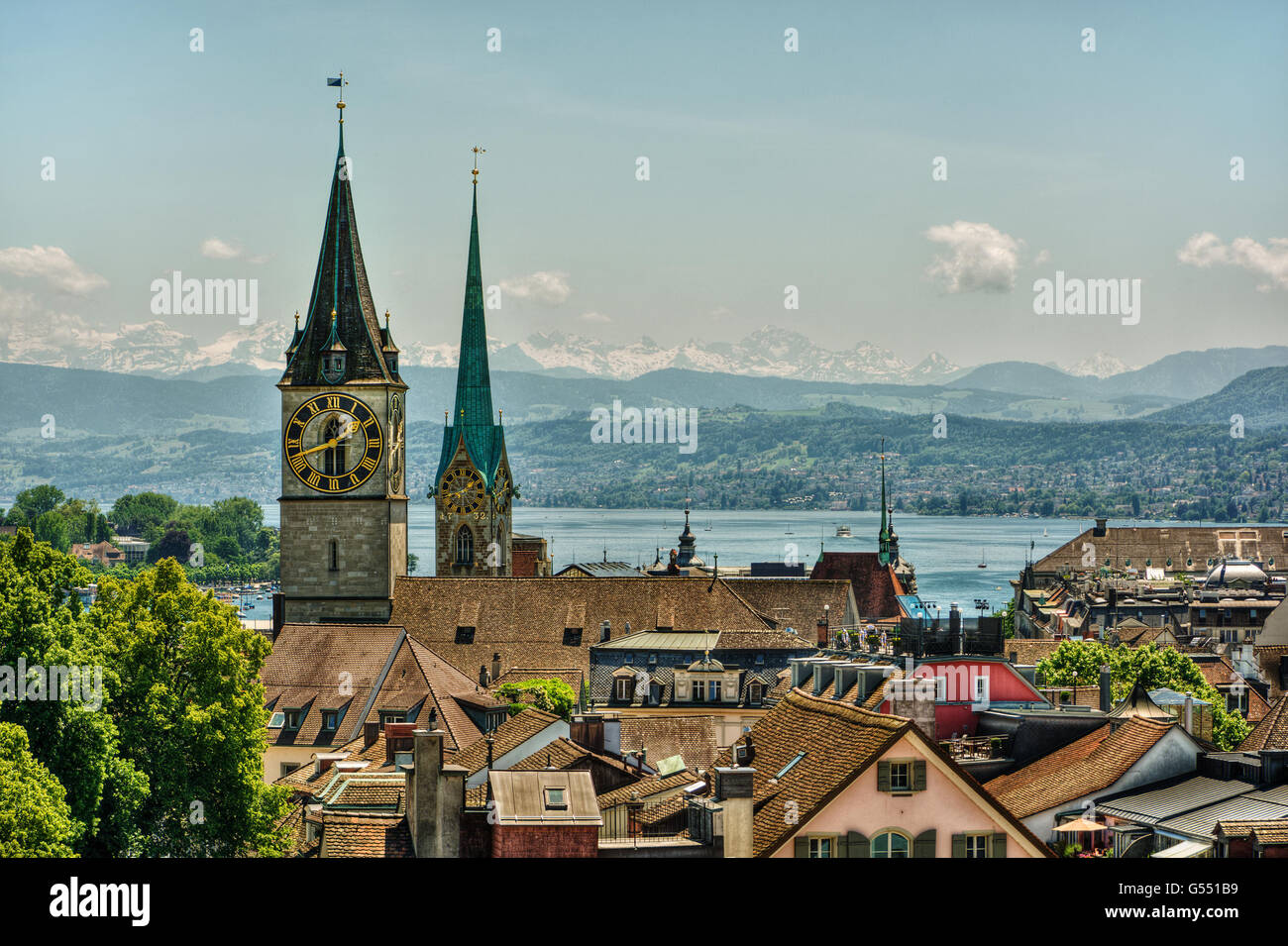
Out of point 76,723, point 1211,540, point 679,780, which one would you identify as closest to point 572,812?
point 679,780

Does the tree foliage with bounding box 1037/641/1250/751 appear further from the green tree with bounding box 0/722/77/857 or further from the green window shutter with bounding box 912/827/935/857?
the green window shutter with bounding box 912/827/935/857

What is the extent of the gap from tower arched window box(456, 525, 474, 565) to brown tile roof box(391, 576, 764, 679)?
1235cm

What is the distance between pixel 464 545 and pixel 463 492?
2.10m

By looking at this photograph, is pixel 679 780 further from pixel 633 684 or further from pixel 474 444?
pixel 474 444

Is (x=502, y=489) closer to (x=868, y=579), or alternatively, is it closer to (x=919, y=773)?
(x=868, y=579)

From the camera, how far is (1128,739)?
83.4ft

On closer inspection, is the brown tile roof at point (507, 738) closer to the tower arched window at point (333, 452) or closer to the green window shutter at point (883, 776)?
the green window shutter at point (883, 776)

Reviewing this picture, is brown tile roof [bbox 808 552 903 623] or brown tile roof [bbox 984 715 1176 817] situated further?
brown tile roof [bbox 808 552 903 623]

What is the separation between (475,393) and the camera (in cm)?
7750

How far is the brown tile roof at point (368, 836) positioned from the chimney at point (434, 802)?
376 mm

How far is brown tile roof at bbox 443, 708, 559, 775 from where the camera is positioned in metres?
31.1

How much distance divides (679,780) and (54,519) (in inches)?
5644

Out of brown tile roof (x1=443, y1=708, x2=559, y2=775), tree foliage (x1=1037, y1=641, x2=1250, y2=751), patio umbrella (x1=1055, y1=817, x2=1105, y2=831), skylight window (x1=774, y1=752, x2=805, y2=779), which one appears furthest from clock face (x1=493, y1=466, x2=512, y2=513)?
skylight window (x1=774, y1=752, x2=805, y2=779)

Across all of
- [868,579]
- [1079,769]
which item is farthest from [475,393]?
[1079,769]
